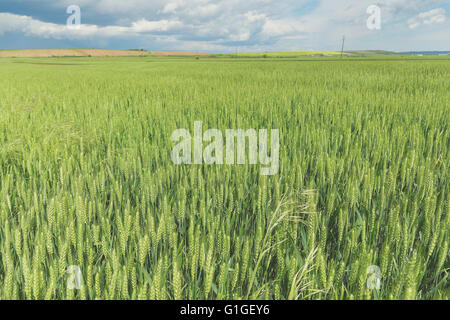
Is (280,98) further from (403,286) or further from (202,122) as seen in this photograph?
(403,286)

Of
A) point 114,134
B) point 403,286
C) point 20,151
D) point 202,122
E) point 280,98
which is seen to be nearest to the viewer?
point 403,286

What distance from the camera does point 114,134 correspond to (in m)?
2.59

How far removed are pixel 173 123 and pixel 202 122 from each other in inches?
12.1

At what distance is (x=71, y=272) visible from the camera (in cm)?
81

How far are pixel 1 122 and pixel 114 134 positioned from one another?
138 cm

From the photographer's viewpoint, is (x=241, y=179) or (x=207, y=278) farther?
(x=241, y=179)

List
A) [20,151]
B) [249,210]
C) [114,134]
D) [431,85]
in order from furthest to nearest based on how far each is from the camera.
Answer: [431,85] → [114,134] → [20,151] → [249,210]

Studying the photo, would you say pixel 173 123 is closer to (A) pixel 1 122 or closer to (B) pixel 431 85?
(A) pixel 1 122

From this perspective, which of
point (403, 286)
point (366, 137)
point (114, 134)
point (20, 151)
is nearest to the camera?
point (403, 286)

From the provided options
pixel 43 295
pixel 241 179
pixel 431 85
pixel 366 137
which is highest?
pixel 431 85

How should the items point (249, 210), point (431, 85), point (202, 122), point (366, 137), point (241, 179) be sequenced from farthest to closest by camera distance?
point (431, 85) → point (202, 122) → point (366, 137) → point (241, 179) → point (249, 210)
